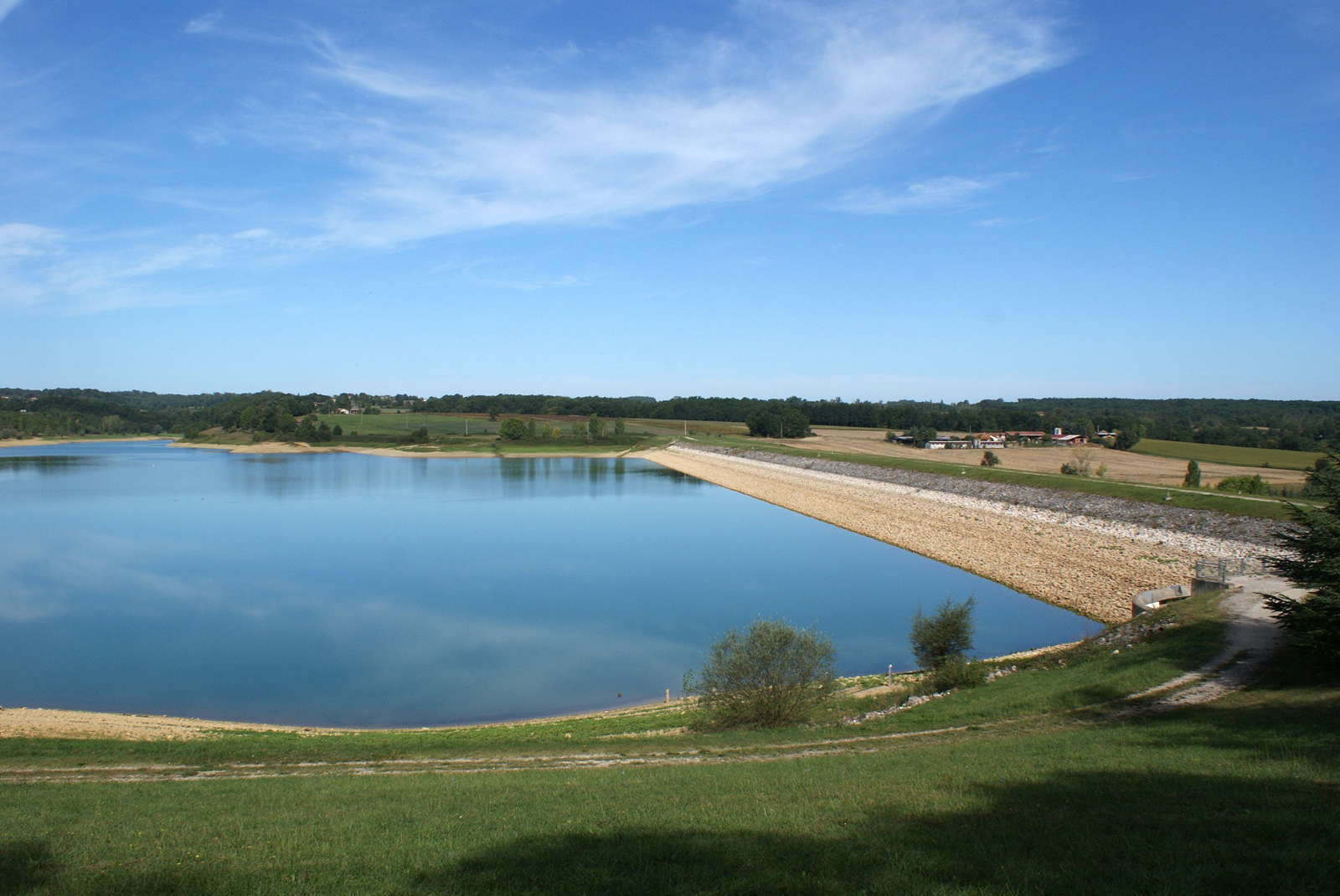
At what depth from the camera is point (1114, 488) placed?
3086 cm

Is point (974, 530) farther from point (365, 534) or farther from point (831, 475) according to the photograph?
point (365, 534)

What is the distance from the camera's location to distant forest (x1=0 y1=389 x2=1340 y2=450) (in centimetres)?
7825

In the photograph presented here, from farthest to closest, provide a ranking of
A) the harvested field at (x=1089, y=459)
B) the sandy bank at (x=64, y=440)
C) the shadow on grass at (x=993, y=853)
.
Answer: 1. the sandy bank at (x=64, y=440)
2. the harvested field at (x=1089, y=459)
3. the shadow on grass at (x=993, y=853)

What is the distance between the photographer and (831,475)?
5681cm

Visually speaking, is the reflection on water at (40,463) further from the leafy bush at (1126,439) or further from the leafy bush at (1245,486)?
the leafy bush at (1126,439)

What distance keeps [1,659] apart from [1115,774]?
2320 centimetres

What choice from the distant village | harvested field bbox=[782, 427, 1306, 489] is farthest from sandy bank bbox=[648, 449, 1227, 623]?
the distant village

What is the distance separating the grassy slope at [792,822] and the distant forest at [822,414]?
218ft

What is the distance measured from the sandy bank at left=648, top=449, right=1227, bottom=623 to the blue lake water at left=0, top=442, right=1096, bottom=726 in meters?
1.19

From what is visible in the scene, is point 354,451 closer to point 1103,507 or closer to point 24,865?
point 1103,507

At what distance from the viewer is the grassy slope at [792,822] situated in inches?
169

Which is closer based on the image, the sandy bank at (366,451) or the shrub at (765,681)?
the shrub at (765,681)

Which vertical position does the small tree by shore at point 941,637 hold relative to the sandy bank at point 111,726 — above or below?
above

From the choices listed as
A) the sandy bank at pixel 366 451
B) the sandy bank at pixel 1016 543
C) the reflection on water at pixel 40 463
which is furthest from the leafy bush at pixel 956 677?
the sandy bank at pixel 366 451
